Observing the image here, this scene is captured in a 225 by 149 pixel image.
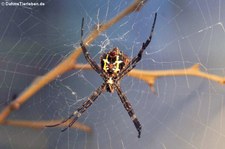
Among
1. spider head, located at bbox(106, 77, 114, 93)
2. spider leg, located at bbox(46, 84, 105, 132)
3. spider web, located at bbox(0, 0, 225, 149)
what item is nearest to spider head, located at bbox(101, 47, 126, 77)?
spider head, located at bbox(106, 77, 114, 93)

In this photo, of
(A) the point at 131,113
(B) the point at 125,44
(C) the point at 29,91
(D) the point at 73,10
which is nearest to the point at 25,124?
(C) the point at 29,91

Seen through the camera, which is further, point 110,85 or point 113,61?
point 110,85

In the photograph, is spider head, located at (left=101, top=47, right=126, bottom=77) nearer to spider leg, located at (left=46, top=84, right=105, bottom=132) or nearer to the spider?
the spider

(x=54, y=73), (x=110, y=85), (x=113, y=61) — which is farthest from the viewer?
(x=110, y=85)

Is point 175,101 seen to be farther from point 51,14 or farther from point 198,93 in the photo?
point 51,14

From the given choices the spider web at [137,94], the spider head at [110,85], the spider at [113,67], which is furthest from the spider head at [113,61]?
the spider web at [137,94]

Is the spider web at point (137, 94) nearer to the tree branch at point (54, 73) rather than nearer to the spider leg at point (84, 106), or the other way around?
the spider leg at point (84, 106)

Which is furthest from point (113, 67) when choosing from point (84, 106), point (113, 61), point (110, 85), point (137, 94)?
point (137, 94)

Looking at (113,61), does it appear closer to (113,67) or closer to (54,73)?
(113,67)
